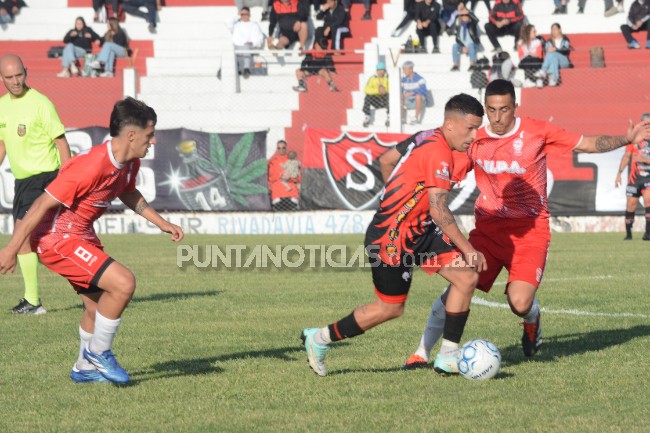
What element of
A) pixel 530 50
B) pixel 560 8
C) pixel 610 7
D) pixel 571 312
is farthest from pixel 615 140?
pixel 610 7

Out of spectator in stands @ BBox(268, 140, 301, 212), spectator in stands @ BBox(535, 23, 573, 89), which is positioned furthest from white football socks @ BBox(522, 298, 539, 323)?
spectator in stands @ BBox(535, 23, 573, 89)

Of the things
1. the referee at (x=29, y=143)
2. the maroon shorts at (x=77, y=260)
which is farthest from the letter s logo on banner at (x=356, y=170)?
the maroon shorts at (x=77, y=260)

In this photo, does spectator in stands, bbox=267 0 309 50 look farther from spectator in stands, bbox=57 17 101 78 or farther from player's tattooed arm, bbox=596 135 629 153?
player's tattooed arm, bbox=596 135 629 153

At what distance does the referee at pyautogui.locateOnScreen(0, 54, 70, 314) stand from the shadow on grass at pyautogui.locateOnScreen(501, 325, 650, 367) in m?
5.13

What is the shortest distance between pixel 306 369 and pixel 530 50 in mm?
20341

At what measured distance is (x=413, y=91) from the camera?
25531 mm

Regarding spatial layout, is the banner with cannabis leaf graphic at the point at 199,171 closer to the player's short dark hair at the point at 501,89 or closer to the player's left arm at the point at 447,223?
the player's short dark hair at the point at 501,89

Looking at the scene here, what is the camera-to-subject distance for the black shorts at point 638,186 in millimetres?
20672

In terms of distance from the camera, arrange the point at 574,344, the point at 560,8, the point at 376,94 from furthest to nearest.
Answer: the point at 560,8 → the point at 376,94 → the point at 574,344

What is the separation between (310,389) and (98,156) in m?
2.06

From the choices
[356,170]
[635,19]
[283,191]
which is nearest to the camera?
[356,170]

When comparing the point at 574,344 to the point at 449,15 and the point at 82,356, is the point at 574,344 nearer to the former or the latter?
the point at 82,356

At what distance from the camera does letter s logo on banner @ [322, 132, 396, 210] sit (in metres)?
23.5

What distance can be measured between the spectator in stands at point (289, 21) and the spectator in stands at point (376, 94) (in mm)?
3725
